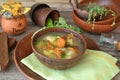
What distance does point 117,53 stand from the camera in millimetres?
875

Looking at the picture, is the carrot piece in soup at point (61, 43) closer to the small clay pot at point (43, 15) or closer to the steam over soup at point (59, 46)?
the steam over soup at point (59, 46)

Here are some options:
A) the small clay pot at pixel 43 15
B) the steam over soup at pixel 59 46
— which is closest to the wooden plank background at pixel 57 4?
the small clay pot at pixel 43 15

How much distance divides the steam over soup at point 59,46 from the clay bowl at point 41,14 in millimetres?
179

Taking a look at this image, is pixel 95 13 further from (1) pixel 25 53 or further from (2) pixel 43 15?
(1) pixel 25 53

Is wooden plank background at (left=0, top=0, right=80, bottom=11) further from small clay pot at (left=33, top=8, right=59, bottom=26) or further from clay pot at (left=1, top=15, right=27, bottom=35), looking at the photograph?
clay pot at (left=1, top=15, right=27, bottom=35)

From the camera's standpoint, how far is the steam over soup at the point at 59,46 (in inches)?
28.0

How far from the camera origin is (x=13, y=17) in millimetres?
884

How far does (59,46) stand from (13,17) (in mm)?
253

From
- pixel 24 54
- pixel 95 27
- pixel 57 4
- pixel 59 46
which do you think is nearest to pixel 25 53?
pixel 24 54

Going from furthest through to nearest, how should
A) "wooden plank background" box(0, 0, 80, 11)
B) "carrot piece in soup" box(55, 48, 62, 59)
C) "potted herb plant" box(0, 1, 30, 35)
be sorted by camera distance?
"wooden plank background" box(0, 0, 80, 11)
"potted herb plant" box(0, 1, 30, 35)
"carrot piece in soup" box(55, 48, 62, 59)

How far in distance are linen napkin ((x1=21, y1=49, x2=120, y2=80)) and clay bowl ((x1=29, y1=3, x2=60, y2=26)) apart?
21 cm

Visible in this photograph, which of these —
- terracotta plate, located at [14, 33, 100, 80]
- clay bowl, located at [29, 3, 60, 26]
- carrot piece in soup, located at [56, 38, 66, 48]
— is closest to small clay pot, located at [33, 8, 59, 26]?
clay bowl, located at [29, 3, 60, 26]

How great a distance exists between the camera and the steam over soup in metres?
0.71

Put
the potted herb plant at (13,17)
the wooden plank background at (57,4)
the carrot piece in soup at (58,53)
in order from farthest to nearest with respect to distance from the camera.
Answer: the wooden plank background at (57,4), the potted herb plant at (13,17), the carrot piece in soup at (58,53)
